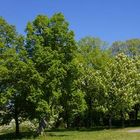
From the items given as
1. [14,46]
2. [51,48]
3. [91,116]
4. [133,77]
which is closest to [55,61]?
[51,48]

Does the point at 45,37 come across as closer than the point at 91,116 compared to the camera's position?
Yes

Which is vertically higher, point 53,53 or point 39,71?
point 53,53

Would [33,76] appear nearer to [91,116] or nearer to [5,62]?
[5,62]

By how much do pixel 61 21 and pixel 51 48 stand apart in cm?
357

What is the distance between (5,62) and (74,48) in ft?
28.1

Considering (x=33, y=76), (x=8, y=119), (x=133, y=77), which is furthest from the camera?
(x=133, y=77)

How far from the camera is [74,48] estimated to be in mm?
53969

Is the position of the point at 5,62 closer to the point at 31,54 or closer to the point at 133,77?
the point at 31,54

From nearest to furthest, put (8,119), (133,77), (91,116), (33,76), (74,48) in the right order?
(33,76) < (74,48) < (8,119) < (133,77) < (91,116)

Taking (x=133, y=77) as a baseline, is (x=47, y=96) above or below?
below

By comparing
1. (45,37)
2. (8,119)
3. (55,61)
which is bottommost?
(8,119)

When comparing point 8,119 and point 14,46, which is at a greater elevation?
point 14,46

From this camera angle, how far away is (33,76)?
50438 millimetres

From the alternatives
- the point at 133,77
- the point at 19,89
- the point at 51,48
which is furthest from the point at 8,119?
the point at 133,77
